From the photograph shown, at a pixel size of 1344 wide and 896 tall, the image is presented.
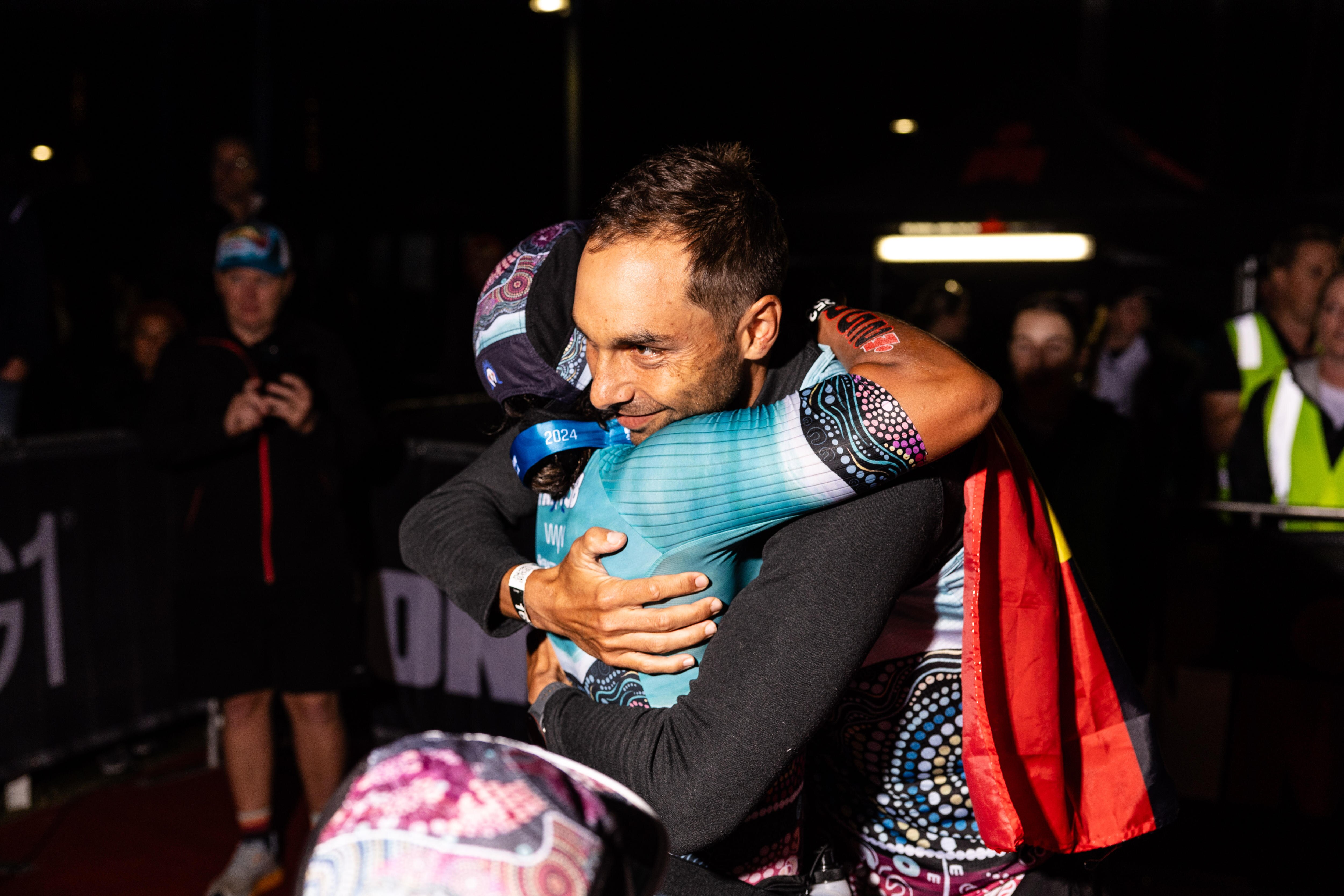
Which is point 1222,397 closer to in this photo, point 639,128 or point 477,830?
point 477,830

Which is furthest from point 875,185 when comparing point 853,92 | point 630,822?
point 853,92

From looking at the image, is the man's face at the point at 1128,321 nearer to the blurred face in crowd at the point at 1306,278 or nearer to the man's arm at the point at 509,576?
the blurred face in crowd at the point at 1306,278

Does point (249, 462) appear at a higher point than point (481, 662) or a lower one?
higher

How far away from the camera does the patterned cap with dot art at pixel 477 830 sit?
3.09 ft

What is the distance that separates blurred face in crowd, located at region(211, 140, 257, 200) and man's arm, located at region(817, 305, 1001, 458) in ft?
16.9

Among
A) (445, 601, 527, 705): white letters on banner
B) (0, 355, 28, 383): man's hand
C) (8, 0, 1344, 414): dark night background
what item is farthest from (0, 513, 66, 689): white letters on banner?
(445, 601, 527, 705): white letters on banner

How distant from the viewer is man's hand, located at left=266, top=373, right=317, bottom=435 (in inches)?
161

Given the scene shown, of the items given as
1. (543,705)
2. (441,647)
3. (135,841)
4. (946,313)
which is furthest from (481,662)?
(946,313)

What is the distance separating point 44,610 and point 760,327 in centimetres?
428

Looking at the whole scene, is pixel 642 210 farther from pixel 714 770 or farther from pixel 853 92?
pixel 853 92

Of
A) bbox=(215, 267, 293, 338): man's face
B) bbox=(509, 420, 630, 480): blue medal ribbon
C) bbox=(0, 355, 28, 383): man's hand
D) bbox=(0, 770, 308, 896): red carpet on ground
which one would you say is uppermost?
bbox=(215, 267, 293, 338): man's face

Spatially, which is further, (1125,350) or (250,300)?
(1125,350)

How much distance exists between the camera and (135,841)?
4.46 meters

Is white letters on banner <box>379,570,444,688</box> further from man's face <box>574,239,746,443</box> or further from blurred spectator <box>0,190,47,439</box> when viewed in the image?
man's face <box>574,239,746,443</box>
